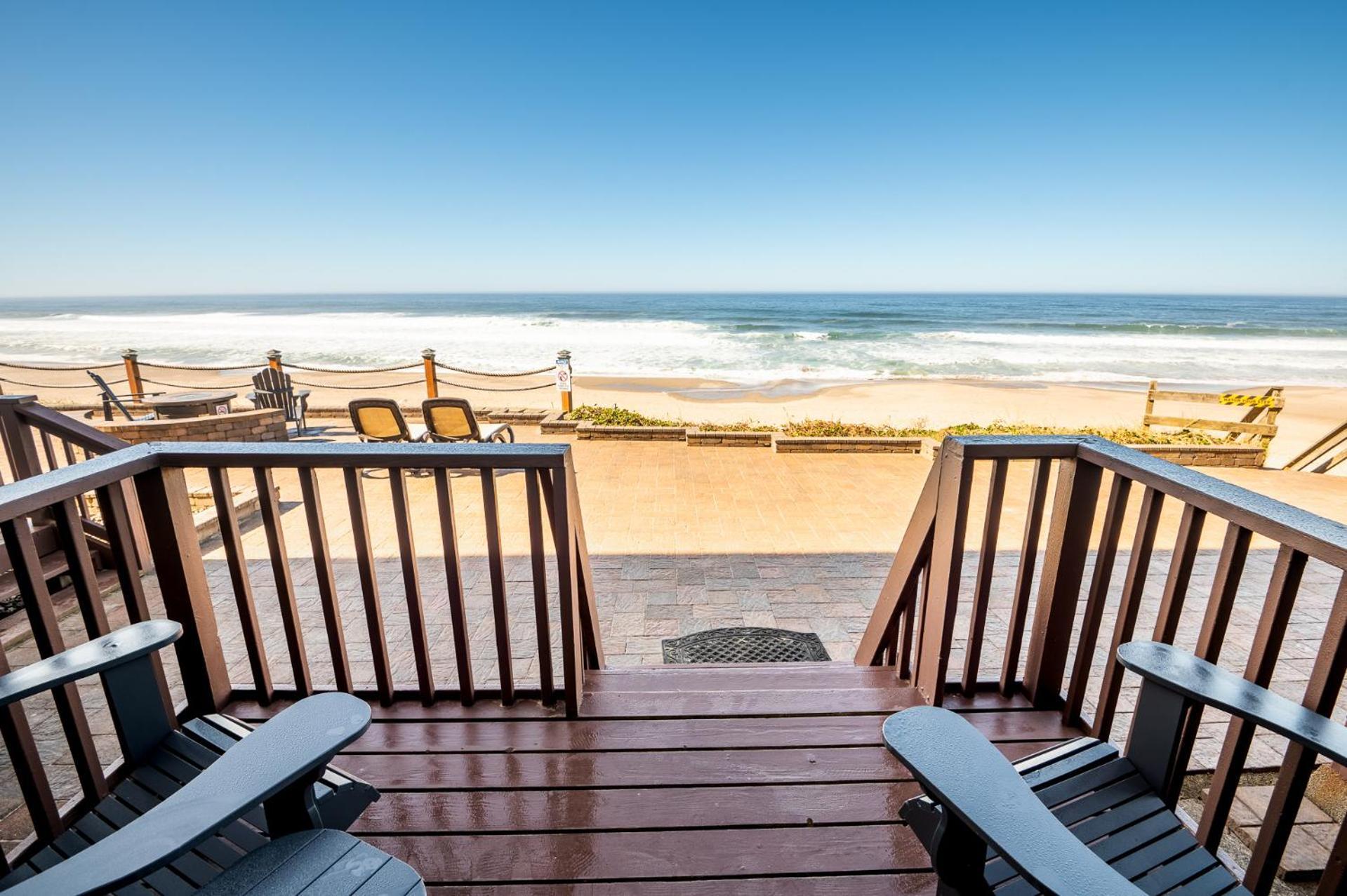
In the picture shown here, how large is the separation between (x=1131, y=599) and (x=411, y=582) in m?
2.14

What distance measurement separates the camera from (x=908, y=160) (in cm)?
2858

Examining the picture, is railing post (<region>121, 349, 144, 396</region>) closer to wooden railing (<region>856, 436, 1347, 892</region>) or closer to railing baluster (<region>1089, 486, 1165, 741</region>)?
wooden railing (<region>856, 436, 1347, 892</region>)

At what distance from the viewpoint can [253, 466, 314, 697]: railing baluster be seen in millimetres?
1656

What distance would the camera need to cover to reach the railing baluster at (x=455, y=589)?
1695 millimetres

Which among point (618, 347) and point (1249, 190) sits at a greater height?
point (1249, 190)

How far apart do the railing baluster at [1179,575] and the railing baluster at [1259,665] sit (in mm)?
203

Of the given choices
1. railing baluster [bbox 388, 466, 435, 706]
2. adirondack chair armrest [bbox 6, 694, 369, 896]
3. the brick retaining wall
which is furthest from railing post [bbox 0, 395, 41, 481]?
adirondack chair armrest [bbox 6, 694, 369, 896]

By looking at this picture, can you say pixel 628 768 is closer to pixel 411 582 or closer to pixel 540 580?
pixel 540 580

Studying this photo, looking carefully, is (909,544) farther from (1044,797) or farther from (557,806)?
(557,806)

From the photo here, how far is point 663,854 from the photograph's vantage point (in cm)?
136

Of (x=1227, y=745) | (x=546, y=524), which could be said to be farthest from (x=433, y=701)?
(x=546, y=524)

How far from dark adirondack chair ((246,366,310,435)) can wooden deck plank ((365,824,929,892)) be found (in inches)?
316

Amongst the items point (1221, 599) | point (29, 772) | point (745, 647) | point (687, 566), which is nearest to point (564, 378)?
point (687, 566)

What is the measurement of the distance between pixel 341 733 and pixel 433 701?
118cm
